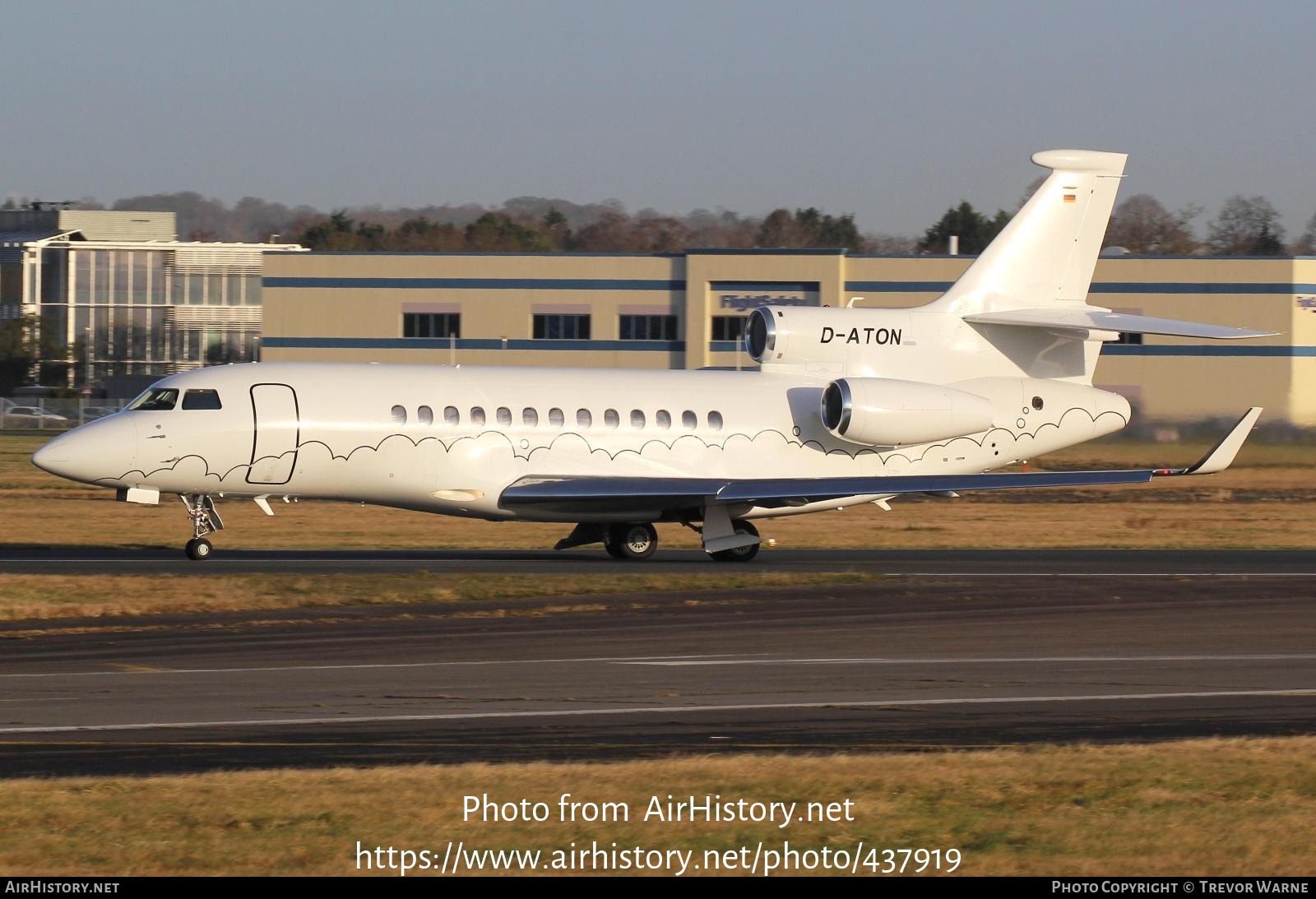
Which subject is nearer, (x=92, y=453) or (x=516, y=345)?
(x=92, y=453)

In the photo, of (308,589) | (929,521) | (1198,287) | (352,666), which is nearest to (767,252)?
(1198,287)

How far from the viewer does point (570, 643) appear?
699 inches

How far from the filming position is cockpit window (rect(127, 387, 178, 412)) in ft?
84.6

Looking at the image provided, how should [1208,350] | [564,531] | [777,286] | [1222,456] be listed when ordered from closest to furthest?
[1222,456]
[564,531]
[1208,350]
[777,286]

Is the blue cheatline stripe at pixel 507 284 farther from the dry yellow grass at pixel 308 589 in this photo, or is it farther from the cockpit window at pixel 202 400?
the dry yellow grass at pixel 308 589

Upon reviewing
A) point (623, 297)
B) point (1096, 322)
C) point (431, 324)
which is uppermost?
point (623, 297)

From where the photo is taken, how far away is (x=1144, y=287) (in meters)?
71.7

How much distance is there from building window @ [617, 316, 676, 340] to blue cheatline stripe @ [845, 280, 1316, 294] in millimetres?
8441

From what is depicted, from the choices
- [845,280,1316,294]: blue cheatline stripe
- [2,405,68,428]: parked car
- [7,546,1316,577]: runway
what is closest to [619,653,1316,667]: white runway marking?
[7,546,1316,577]: runway

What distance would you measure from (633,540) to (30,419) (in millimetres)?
55495

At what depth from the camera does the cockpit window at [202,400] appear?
25.8m

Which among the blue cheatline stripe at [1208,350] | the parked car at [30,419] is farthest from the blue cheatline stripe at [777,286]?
the parked car at [30,419]

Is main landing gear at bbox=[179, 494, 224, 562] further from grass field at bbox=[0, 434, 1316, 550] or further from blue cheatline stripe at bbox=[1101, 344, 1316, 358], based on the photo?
blue cheatline stripe at bbox=[1101, 344, 1316, 358]

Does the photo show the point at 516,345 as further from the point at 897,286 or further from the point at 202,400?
the point at 202,400
